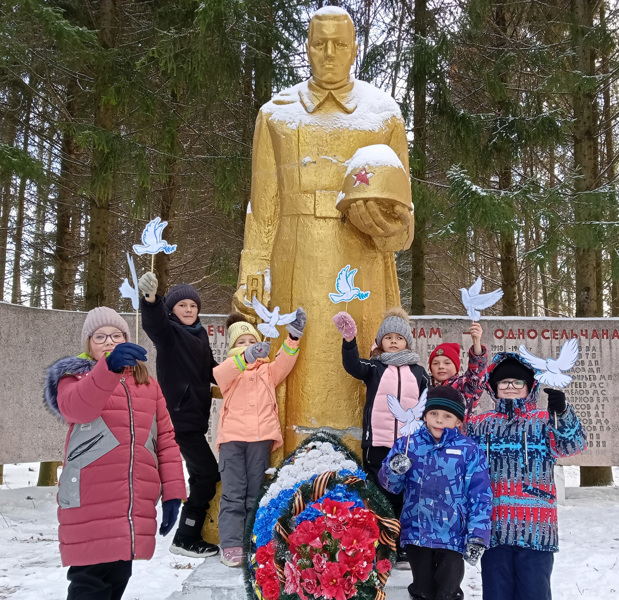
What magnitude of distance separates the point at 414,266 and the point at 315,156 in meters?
6.83

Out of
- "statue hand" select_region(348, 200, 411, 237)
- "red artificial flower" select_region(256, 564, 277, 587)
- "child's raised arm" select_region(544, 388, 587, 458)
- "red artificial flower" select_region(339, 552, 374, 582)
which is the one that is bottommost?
"red artificial flower" select_region(256, 564, 277, 587)

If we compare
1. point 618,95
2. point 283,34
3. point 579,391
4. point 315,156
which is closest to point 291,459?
point 315,156

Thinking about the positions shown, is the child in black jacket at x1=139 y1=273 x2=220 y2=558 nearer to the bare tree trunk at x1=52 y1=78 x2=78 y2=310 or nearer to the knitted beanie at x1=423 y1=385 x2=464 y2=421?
the knitted beanie at x1=423 y1=385 x2=464 y2=421

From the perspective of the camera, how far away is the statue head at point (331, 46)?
3.74 metres

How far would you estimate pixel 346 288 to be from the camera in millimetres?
3363

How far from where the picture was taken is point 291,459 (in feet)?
10.8

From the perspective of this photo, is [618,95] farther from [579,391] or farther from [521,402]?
[521,402]

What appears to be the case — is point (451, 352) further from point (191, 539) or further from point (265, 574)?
point (191, 539)

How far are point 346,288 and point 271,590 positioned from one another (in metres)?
1.45

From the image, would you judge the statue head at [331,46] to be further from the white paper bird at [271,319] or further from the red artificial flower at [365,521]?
the red artificial flower at [365,521]

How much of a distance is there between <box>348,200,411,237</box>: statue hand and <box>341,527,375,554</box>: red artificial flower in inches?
61.3

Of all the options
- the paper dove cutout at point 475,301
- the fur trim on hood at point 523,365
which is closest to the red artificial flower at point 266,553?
the fur trim on hood at point 523,365

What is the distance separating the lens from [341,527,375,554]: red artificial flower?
2.68m

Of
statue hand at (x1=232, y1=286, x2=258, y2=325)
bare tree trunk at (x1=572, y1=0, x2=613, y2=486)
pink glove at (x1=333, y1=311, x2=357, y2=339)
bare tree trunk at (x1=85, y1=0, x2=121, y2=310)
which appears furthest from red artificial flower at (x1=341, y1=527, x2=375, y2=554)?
bare tree trunk at (x1=572, y1=0, x2=613, y2=486)
